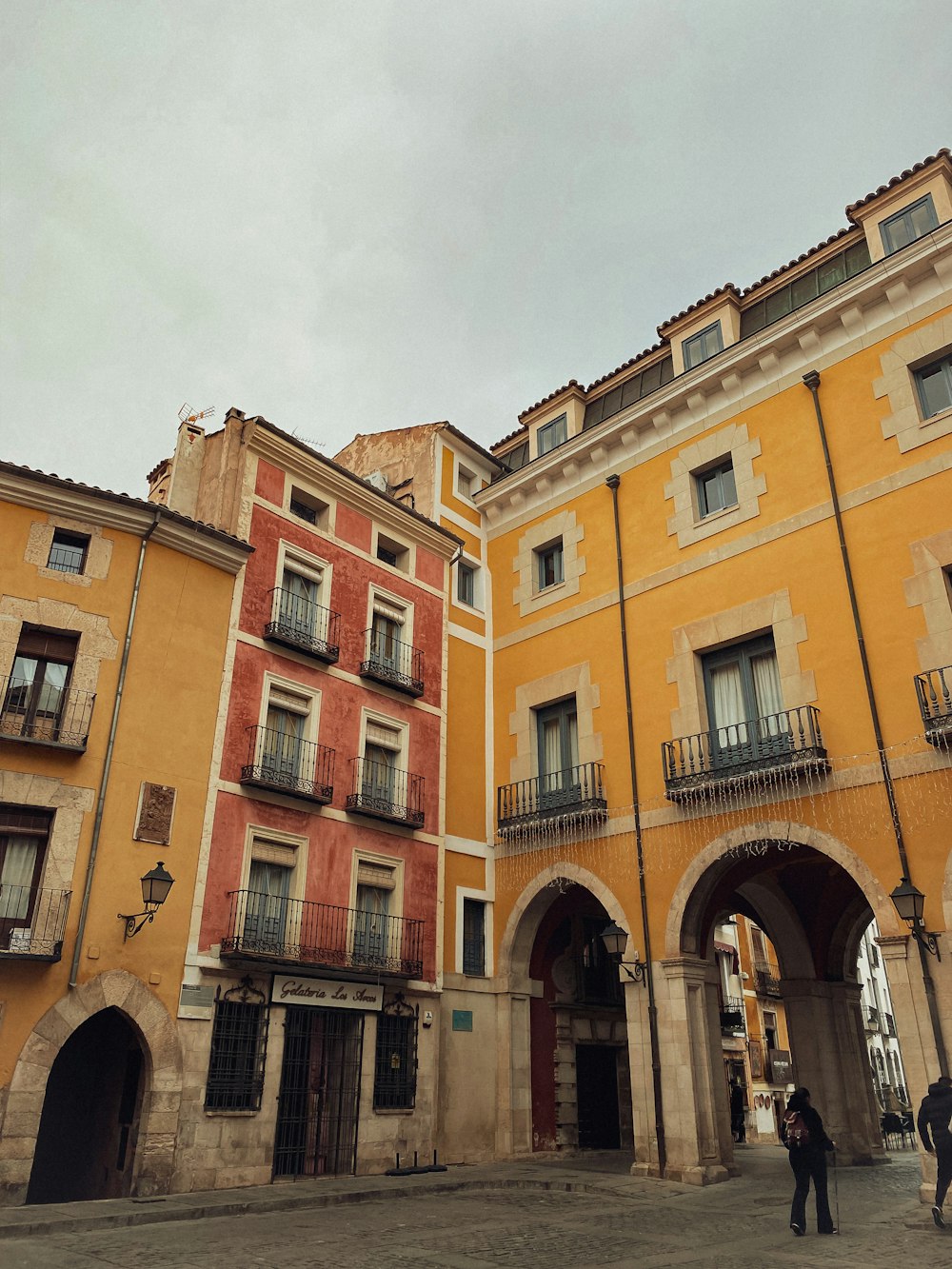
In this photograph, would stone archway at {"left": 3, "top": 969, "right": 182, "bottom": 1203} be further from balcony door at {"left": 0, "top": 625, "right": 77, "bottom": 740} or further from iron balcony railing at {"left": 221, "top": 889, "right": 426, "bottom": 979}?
balcony door at {"left": 0, "top": 625, "right": 77, "bottom": 740}

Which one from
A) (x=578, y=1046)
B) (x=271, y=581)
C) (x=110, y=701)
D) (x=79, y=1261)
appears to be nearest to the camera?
(x=79, y=1261)

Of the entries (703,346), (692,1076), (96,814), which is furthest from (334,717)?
(703,346)

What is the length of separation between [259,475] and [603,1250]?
49.6ft

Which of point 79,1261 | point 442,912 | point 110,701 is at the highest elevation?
point 110,701

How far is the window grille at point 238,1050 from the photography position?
1583 cm

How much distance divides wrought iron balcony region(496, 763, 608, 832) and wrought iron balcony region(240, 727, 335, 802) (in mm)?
4623

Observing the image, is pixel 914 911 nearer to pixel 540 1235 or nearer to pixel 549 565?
pixel 540 1235

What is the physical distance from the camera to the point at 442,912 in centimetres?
2070

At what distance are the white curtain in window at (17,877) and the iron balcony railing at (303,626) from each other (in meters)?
5.93

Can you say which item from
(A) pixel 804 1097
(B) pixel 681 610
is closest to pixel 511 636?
(B) pixel 681 610

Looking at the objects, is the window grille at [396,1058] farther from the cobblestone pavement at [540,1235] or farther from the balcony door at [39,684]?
the balcony door at [39,684]

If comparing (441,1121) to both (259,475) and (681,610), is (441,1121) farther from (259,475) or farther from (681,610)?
(259,475)

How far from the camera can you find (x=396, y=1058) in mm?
18672

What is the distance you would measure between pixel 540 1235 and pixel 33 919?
330 inches
